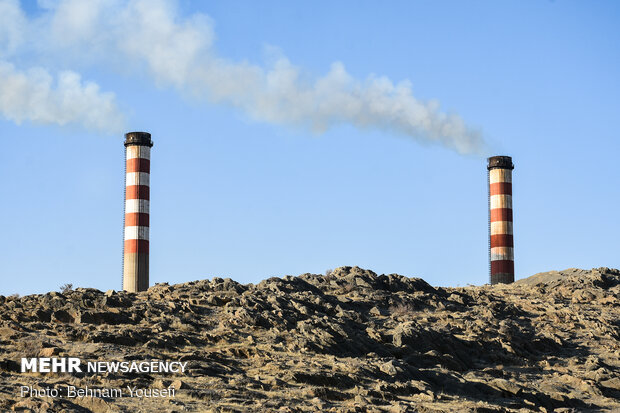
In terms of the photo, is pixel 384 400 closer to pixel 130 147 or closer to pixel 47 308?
pixel 47 308

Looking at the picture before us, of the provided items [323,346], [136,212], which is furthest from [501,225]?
[323,346]

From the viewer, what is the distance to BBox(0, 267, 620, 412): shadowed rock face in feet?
65.5

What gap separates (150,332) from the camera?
2412cm

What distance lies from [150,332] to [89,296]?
151 inches

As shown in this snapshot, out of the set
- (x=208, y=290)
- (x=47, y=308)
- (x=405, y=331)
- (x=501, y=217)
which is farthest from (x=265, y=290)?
(x=501, y=217)

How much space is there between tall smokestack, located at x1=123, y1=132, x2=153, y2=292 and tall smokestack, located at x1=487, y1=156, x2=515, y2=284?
66.2 feet

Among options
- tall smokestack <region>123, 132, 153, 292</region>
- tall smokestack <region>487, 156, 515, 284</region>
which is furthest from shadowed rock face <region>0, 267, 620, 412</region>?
tall smokestack <region>487, 156, 515, 284</region>

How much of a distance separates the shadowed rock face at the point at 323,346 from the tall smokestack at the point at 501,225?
1367 centimetres

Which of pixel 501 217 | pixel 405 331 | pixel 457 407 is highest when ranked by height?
pixel 501 217

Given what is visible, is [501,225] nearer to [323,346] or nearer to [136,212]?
[136,212]

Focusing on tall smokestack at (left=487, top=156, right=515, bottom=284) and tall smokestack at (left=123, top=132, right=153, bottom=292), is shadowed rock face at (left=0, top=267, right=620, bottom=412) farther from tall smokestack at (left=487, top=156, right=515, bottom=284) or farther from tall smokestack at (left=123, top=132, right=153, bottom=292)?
tall smokestack at (left=487, top=156, right=515, bottom=284)

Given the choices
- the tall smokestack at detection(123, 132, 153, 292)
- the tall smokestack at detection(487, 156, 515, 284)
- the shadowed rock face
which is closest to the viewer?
the shadowed rock face

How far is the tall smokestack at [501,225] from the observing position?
48312 millimetres

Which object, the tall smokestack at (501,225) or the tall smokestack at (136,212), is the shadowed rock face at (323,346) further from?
the tall smokestack at (501,225)
